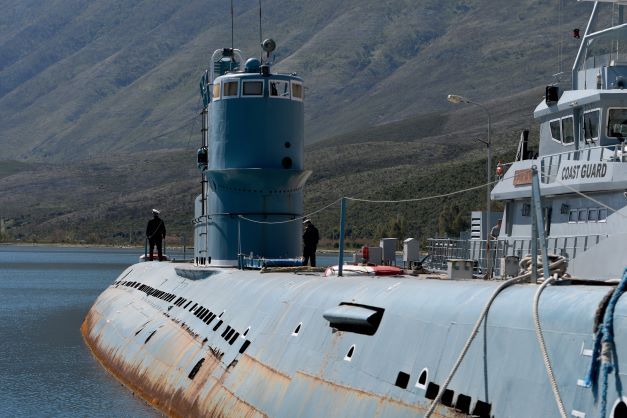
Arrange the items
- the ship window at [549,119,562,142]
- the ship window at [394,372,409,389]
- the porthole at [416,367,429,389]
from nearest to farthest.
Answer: the porthole at [416,367,429,389]
the ship window at [394,372,409,389]
the ship window at [549,119,562,142]

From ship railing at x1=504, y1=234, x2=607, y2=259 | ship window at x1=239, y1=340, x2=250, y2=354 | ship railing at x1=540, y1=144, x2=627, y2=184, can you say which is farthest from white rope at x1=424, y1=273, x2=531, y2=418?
ship railing at x1=540, y1=144, x2=627, y2=184

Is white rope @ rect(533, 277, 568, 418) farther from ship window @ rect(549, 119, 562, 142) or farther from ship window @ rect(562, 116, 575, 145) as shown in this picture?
ship window @ rect(549, 119, 562, 142)

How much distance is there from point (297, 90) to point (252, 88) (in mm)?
1207

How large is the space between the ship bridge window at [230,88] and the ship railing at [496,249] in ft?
21.1

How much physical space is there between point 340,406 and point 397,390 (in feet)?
4.50

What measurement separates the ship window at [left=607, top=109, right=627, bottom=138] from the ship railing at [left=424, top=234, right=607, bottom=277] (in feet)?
8.34

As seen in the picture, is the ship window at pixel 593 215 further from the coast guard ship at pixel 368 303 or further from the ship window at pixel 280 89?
the ship window at pixel 280 89

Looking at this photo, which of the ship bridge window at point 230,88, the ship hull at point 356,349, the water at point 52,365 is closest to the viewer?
the ship hull at point 356,349

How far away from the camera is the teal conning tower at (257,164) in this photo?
28.3m

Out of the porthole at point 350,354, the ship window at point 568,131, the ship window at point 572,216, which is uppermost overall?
the ship window at point 568,131

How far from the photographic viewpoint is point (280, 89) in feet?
94.1

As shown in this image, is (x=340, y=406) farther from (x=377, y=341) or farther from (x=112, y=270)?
(x=112, y=270)

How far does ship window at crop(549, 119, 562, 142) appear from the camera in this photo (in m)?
24.6

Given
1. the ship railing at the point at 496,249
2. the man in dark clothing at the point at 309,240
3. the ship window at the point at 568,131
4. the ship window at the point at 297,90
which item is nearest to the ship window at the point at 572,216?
the ship railing at the point at 496,249
